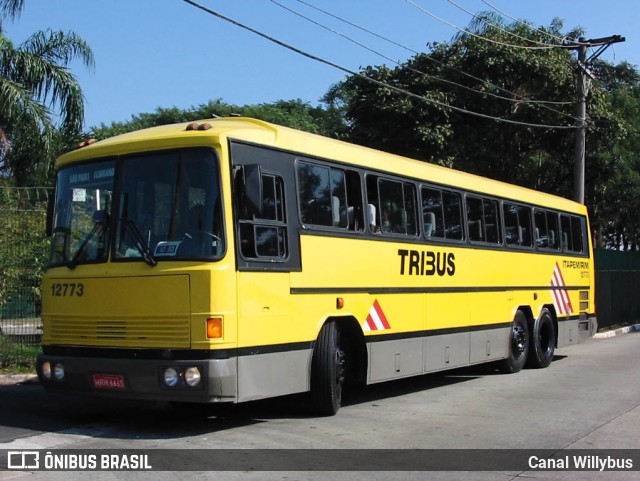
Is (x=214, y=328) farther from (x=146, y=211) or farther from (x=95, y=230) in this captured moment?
(x=95, y=230)

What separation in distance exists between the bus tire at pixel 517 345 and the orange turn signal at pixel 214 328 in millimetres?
7759

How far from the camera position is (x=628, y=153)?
27922 mm

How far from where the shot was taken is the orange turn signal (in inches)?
296

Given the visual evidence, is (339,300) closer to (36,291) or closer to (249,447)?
(249,447)

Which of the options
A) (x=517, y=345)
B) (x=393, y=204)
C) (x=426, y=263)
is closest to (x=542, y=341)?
(x=517, y=345)

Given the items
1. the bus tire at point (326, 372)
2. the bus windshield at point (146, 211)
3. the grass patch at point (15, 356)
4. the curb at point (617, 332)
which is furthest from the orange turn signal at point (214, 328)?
the curb at point (617, 332)

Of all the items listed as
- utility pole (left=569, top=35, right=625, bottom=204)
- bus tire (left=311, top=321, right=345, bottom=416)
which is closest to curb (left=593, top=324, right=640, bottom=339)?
utility pole (left=569, top=35, right=625, bottom=204)

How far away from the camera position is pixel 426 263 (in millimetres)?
11211

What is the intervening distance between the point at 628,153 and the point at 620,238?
19.7 meters

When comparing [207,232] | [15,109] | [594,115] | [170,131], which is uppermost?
[594,115]

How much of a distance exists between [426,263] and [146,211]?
4.70m

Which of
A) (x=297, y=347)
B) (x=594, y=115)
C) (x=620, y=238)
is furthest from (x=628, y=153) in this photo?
(x=297, y=347)

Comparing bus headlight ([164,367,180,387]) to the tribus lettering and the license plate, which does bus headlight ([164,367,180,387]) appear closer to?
the license plate

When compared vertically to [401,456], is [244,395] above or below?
above
